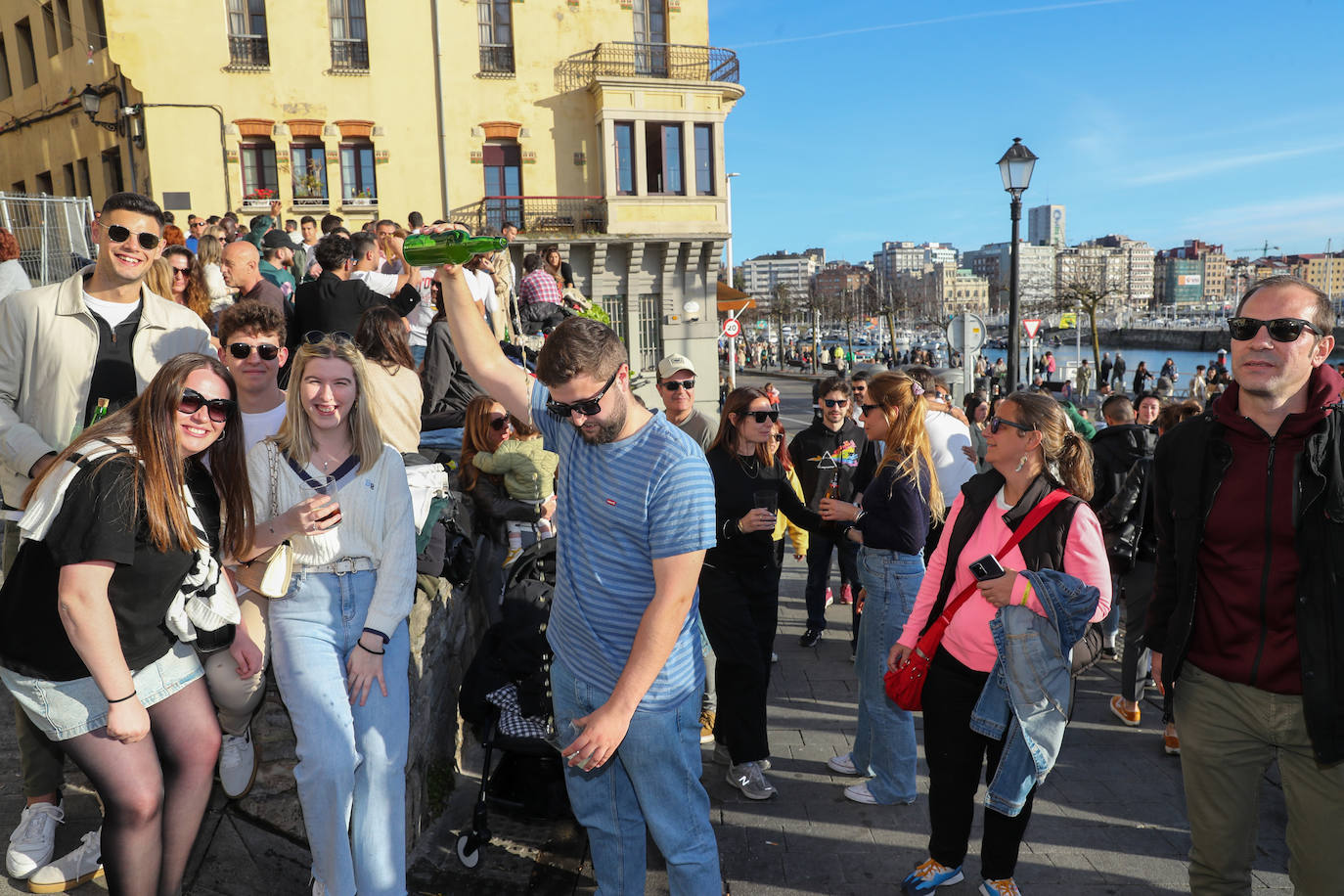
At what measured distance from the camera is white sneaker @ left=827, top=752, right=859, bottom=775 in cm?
465

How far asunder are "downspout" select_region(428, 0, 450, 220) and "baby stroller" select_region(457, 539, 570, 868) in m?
21.1

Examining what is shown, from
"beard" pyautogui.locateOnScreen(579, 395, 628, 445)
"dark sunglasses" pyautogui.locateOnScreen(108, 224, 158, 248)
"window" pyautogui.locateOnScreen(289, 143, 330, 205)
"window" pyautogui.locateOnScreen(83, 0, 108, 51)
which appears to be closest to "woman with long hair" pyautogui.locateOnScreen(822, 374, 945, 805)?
"beard" pyautogui.locateOnScreen(579, 395, 628, 445)

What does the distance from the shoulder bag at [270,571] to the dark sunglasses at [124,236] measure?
4.75 feet

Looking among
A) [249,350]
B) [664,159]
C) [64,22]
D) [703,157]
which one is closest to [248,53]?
[64,22]

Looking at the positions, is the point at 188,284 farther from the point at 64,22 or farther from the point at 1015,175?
the point at 64,22

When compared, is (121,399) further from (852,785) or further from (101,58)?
(101,58)

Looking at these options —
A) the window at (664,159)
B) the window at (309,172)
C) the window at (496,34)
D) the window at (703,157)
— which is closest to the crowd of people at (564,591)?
the window at (309,172)

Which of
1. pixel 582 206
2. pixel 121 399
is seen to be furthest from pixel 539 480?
pixel 582 206

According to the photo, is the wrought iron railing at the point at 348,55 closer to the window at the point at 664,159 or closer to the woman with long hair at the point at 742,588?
the window at the point at 664,159

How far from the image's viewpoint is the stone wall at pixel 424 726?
10.7ft

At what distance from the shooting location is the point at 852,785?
4.47 meters

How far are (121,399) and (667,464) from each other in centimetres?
248

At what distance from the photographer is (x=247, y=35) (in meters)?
21.7

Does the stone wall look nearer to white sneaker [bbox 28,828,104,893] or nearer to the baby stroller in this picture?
the baby stroller
